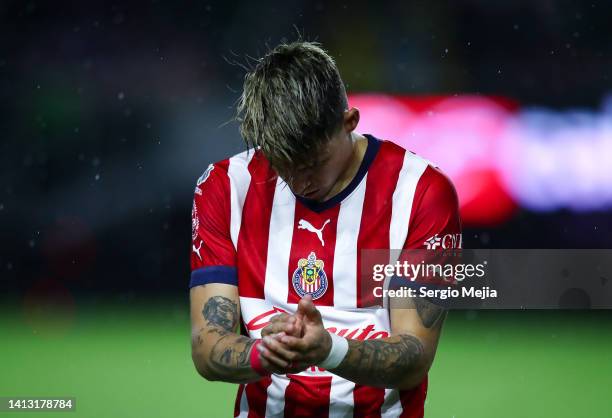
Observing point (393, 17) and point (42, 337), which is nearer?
point (42, 337)

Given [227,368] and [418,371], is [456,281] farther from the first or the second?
[227,368]

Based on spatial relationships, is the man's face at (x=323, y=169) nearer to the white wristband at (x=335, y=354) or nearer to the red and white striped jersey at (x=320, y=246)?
the red and white striped jersey at (x=320, y=246)

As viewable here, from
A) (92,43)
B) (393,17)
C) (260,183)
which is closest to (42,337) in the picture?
(92,43)

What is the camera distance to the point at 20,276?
7477 mm

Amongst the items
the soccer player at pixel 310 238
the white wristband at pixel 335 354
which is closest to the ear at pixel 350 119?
the soccer player at pixel 310 238

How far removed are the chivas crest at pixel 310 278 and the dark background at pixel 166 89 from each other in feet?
14.3

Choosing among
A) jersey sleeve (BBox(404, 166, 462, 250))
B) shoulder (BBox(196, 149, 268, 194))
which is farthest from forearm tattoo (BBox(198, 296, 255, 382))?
jersey sleeve (BBox(404, 166, 462, 250))

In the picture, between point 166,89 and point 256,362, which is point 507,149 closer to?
point 166,89

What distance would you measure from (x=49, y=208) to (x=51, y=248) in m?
0.31

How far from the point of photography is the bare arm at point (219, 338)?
2.69m

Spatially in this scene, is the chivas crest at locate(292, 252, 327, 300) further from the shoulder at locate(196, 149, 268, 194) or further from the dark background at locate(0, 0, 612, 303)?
the dark background at locate(0, 0, 612, 303)

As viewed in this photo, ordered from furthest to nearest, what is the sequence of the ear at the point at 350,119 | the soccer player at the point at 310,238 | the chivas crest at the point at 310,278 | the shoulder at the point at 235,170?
the shoulder at the point at 235,170, the chivas crest at the point at 310,278, the ear at the point at 350,119, the soccer player at the point at 310,238

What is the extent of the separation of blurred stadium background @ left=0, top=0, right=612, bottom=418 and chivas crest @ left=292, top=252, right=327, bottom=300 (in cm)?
382

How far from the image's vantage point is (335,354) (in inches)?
101
